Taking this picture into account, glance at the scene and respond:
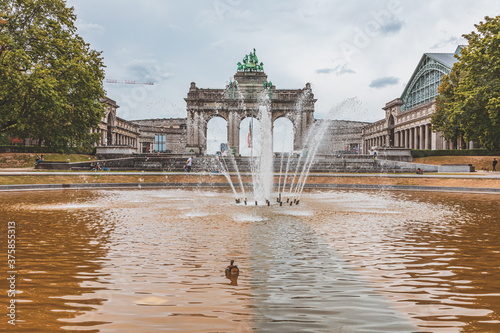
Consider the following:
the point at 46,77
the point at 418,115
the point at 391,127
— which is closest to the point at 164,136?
the point at 391,127

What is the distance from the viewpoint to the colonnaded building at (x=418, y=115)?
84.4 m

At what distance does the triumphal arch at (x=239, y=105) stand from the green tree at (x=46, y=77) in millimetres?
53810

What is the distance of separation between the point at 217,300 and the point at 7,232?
26.3 ft

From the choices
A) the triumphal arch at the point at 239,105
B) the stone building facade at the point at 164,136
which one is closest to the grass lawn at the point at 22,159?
the triumphal arch at the point at 239,105

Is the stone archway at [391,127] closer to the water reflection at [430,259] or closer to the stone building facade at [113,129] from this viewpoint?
the stone building facade at [113,129]

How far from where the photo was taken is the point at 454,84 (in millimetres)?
58938

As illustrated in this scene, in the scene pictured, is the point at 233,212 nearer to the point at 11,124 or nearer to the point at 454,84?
the point at 11,124

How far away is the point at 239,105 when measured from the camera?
8862 cm

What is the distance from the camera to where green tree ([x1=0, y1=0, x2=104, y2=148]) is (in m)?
28.6

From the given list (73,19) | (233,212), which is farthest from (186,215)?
(73,19)

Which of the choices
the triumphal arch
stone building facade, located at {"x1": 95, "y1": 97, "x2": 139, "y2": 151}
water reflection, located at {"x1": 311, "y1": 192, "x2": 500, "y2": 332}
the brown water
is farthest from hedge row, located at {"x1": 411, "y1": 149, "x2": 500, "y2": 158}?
stone building facade, located at {"x1": 95, "y1": 97, "x2": 139, "y2": 151}

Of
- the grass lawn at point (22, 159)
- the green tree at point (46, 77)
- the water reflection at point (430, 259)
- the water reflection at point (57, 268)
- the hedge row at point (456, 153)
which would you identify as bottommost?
the water reflection at point (430, 259)

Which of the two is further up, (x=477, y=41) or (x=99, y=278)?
(x=477, y=41)

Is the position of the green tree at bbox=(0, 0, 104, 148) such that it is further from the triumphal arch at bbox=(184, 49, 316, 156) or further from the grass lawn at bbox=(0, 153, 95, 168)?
the triumphal arch at bbox=(184, 49, 316, 156)
